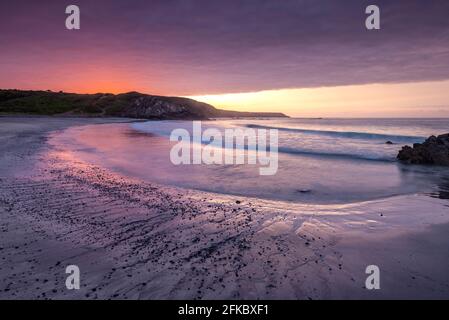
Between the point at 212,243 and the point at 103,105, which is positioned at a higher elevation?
the point at 103,105

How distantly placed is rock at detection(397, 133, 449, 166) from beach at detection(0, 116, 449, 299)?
944 centimetres

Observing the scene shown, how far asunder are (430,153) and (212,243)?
717 inches

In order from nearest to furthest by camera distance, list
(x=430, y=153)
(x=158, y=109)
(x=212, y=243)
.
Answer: (x=212, y=243) → (x=430, y=153) → (x=158, y=109)

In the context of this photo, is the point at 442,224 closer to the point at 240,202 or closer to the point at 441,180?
the point at 240,202

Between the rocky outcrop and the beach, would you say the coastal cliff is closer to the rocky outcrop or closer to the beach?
the rocky outcrop

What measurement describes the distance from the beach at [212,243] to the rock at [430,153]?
9.44m

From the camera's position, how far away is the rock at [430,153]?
18891mm

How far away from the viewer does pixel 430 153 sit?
1919 centimetres

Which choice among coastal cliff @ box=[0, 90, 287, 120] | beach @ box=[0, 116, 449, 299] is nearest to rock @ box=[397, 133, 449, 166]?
beach @ box=[0, 116, 449, 299]

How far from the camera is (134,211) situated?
8617mm

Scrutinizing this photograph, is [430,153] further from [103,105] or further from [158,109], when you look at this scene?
[103,105]

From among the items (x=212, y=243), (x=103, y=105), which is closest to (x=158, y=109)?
(x=103, y=105)
